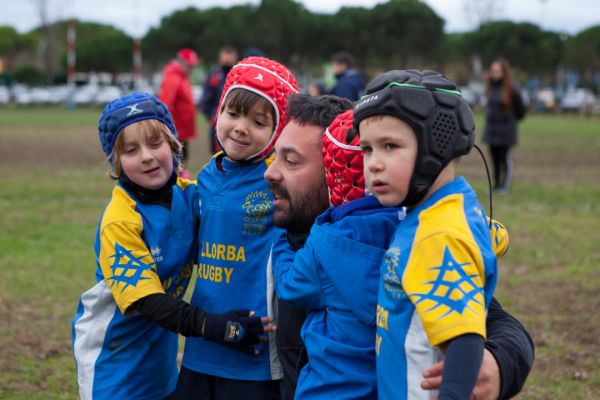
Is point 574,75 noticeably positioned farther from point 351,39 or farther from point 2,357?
point 2,357

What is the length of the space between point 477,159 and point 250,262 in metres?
15.9

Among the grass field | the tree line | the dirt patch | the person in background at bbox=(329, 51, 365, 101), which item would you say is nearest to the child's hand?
the grass field

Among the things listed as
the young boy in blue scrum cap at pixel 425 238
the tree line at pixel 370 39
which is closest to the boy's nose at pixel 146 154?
the young boy in blue scrum cap at pixel 425 238

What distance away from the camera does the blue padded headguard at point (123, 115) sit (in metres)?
2.87

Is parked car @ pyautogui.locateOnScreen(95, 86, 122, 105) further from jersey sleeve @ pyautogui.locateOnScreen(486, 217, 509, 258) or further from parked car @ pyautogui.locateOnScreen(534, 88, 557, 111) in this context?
jersey sleeve @ pyautogui.locateOnScreen(486, 217, 509, 258)

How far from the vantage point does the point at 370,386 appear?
2127mm

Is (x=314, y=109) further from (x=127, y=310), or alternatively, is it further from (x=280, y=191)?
(x=127, y=310)

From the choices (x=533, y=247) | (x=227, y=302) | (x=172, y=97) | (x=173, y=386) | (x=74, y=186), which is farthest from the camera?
(x=74, y=186)

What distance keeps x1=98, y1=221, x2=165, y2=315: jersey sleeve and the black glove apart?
0.22 m

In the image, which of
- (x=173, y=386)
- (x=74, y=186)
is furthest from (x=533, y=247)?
(x=74, y=186)

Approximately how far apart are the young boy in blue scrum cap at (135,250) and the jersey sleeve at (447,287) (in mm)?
1061

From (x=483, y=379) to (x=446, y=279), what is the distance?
263 mm

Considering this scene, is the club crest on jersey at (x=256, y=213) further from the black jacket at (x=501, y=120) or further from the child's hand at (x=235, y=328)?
the black jacket at (x=501, y=120)

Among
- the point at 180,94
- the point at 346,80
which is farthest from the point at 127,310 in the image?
the point at 346,80
